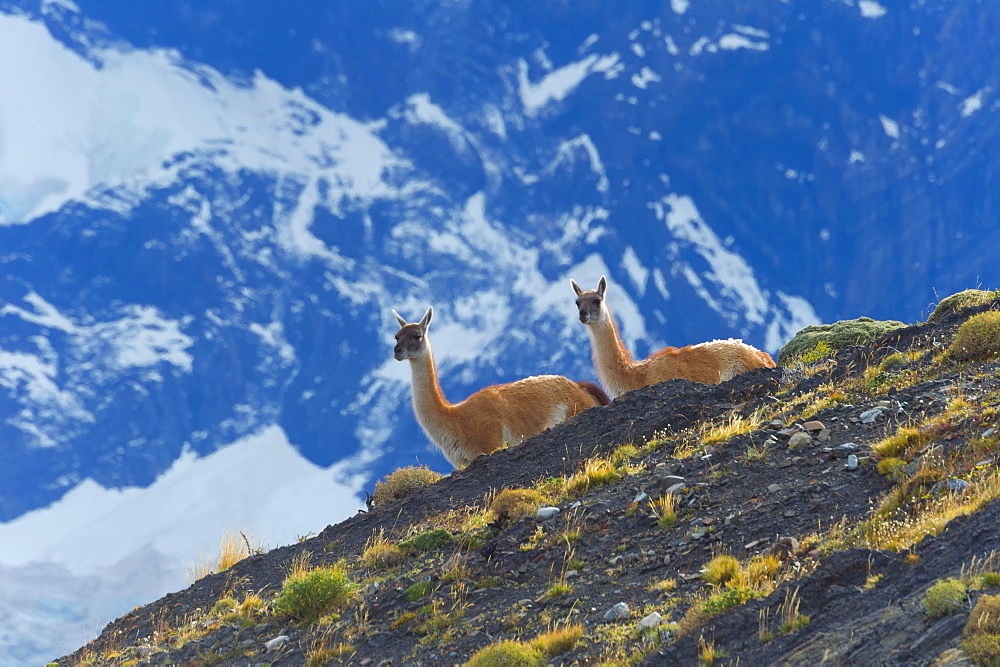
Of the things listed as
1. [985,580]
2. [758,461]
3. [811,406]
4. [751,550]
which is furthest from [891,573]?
[811,406]

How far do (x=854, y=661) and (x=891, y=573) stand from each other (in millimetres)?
1349

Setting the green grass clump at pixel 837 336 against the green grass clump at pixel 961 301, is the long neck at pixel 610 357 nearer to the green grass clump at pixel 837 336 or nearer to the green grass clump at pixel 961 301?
the green grass clump at pixel 837 336

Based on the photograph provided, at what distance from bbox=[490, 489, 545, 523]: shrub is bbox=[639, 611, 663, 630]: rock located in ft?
12.2

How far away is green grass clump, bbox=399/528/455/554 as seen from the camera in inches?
440

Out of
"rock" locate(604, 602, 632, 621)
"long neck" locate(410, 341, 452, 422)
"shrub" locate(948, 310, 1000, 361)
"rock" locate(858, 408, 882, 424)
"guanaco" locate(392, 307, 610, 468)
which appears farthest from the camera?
"long neck" locate(410, 341, 452, 422)

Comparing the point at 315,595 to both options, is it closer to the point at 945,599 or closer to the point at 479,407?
the point at 945,599

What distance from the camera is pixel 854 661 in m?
5.71

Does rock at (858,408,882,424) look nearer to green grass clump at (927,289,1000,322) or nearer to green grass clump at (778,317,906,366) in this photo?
green grass clump at (927,289,1000,322)

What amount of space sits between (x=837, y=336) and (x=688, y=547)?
9.58 metres

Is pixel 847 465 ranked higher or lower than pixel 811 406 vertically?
lower

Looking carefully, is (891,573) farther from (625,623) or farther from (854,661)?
(625,623)

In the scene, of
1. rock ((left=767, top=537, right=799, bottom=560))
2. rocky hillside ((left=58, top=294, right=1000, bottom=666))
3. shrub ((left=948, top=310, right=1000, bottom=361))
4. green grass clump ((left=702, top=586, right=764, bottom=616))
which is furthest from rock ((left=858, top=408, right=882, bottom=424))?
green grass clump ((left=702, top=586, right=764, bottom=616))

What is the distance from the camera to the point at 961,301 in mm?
15695

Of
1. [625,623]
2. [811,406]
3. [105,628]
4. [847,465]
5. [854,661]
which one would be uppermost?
[105,628]
